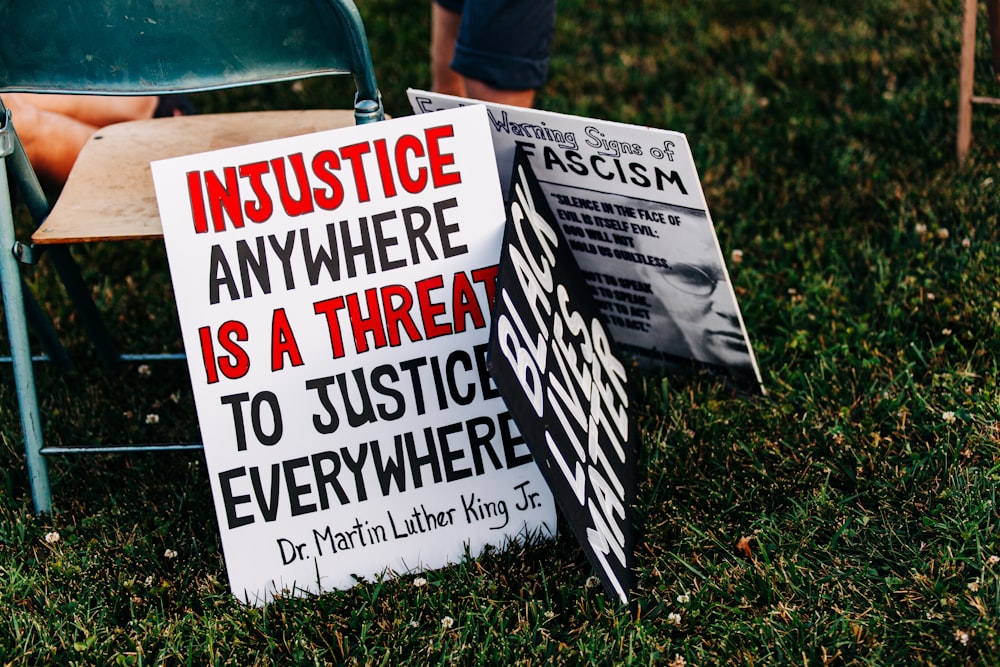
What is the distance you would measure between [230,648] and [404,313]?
2.44 feet

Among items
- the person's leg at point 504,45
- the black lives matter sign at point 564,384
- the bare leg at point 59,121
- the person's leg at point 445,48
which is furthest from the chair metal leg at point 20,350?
the person's leg at point 445,48

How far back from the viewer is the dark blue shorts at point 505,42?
283 centimetres


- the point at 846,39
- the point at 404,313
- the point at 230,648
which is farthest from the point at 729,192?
the point at 230,648

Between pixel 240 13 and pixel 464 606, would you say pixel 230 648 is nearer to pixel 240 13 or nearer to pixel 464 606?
pixel 464 606

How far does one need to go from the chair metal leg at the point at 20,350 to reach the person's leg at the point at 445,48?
5.71ft

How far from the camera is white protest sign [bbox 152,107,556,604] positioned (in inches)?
74.2

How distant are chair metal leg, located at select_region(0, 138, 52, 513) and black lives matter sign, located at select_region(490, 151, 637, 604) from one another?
Result: 1019 mm

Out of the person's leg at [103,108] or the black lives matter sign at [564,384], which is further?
the person's leg at [103,108]

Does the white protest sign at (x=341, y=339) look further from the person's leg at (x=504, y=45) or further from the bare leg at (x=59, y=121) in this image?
the person's leg at (x=504, y=45)

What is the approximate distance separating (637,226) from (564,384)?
1.50 ft

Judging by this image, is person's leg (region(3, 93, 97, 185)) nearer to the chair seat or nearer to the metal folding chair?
the chair seat

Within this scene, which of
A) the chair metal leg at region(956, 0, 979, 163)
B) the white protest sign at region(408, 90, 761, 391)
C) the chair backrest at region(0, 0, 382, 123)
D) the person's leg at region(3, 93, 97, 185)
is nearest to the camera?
the chair backrest at region(0, 0, 382, 123)

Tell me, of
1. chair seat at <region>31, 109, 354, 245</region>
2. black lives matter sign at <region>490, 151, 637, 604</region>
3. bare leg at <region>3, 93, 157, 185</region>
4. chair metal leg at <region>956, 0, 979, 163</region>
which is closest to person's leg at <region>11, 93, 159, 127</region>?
bare leg at <region>3, 93, 157, 185</region>

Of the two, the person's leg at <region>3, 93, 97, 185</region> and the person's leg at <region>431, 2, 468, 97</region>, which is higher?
the person's leg at <region>3, 93, 97, 185</region>
